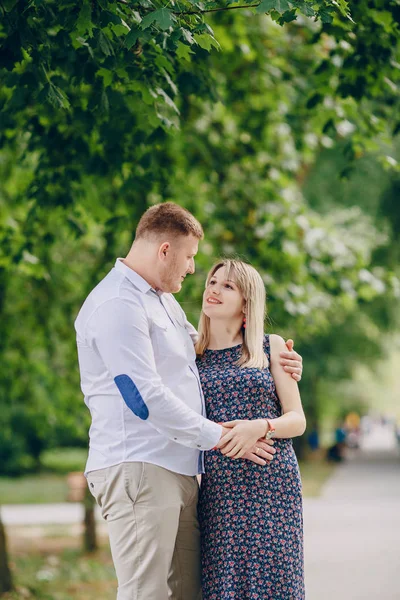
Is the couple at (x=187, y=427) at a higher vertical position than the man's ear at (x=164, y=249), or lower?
lower

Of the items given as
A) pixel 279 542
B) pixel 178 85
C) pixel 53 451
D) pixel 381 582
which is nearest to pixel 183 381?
pixel 279 542

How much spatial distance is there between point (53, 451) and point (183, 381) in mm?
31756

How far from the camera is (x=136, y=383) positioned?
11.9 feet

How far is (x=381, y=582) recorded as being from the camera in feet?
29.2

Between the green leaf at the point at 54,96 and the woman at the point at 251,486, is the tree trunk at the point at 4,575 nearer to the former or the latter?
the woman at the point at 251,486

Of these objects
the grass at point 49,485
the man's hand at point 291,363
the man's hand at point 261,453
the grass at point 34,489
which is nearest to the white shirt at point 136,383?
the man's hand at point 261,453

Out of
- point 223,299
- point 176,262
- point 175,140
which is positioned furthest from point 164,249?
point 175,140

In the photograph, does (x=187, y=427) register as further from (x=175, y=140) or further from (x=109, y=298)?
(x=175, y=140)

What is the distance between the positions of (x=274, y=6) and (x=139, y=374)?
1526 mm

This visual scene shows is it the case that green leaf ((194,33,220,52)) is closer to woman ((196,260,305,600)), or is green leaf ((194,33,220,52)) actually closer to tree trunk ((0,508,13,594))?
woman ((196,260,305,600))

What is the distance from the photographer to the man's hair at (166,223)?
3.92 metres

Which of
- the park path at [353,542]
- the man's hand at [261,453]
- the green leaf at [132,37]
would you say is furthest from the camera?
the park path at [353,542]

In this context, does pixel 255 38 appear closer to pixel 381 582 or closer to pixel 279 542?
pixel 381 582

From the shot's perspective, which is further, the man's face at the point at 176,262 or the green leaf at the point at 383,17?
the green leaf at the point at 383,17
